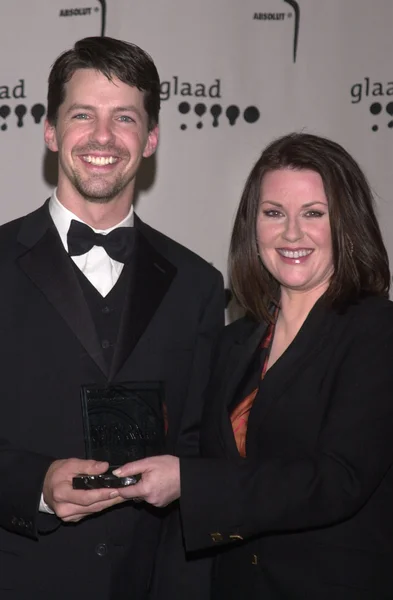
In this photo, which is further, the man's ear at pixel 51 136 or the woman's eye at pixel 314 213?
the man's ear at pixel 51 136

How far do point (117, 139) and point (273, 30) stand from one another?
152 centimetres

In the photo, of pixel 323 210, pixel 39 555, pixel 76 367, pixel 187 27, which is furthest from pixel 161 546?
pixel 187 27

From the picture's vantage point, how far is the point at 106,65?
2.63m

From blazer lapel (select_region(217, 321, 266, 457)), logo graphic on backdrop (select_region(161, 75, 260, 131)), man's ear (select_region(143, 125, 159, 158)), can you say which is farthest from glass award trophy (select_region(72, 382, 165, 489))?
logo graphic on backdrop (select_region(161, 75, 260, 131))

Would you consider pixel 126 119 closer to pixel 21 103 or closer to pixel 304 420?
pixel 304 420

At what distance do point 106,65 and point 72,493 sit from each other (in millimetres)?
1229

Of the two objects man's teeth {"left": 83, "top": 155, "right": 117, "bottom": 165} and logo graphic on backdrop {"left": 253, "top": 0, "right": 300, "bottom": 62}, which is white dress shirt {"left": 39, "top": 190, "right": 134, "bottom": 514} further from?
logo graphic on backdrop {"left": 253, "top": 0, "right": 300, "bottom": 62}

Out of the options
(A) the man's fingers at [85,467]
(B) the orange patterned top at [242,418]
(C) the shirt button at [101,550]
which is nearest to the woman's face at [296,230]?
(B) the orange patterned top at [242,418]

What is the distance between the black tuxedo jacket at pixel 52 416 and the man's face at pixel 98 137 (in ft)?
0.63

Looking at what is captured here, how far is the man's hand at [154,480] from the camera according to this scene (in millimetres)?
A: 2232

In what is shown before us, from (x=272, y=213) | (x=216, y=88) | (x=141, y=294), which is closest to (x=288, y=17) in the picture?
(x=216, y=88)

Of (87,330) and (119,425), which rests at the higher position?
(87,330)

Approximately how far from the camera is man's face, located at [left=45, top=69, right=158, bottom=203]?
8.55 ft

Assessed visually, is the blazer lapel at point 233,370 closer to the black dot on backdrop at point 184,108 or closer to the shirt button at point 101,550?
the shirt button at point 101,550
